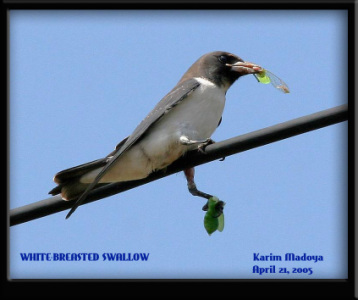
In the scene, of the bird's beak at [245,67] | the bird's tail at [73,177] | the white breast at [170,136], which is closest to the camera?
the bird's tail at [73,177]

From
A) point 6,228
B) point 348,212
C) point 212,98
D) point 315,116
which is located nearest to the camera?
point 315,116

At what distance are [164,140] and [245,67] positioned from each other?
1369 millimetres

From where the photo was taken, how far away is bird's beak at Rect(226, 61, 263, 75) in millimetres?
6594

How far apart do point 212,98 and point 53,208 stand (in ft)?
7.78

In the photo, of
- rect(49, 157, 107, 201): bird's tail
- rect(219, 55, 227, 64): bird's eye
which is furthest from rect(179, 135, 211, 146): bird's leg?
rect(219, 55, 227, 64): bird's eye

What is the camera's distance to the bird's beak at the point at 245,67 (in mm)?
6594

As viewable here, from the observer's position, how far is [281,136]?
443cm

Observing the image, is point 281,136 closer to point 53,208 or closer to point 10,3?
point 53,208

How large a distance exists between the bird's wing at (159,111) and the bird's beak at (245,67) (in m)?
0.48

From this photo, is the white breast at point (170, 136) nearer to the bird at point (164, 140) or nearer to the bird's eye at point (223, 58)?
the bird at point (164, 140)

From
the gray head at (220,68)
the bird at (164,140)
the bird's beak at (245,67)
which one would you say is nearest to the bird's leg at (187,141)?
the bird at (164,140)
